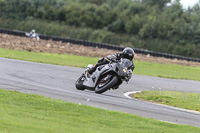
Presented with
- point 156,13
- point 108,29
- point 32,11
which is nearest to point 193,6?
point 156,13

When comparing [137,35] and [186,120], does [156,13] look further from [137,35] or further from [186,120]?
[186,120]

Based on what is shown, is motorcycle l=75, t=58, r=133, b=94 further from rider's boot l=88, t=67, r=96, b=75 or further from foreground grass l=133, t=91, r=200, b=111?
foreground grass l=133, t=91, r=200, b=111

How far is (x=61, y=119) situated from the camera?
8.66 metres

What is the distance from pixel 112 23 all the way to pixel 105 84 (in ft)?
201

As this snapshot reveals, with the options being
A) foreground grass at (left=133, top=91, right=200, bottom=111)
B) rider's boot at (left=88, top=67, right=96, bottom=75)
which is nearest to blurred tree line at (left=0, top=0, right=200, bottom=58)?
foreground grass at (left=133, top=91, right=200, bottom=111)

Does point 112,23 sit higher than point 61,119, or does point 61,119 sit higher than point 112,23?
point 112,23

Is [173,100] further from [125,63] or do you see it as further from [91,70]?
[91,70]

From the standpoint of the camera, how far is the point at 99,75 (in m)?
13.4

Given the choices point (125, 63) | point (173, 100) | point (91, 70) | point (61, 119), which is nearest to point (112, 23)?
point (173, 100)

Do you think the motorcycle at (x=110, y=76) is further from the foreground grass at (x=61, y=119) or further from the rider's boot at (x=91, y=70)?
the foreground grass at (x=61, y=119)

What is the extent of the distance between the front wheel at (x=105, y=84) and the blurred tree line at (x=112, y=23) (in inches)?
1980

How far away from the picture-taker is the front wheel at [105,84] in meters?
13.0

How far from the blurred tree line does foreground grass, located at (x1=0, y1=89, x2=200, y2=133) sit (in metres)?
53.8

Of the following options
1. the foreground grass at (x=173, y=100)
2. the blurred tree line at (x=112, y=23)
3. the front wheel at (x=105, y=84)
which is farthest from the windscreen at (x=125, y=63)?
the blurred tree line at (x=112, y=23)
